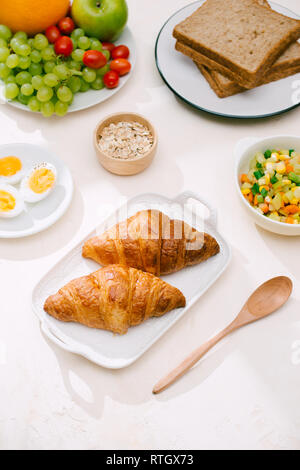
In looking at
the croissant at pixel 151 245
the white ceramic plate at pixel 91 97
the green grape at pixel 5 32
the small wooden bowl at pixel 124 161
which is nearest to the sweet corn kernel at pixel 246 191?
the croissant at pixel 151 245

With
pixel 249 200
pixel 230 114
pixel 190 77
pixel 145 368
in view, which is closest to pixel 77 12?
pixel 190 77

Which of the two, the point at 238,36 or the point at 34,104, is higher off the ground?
the point at 238,36

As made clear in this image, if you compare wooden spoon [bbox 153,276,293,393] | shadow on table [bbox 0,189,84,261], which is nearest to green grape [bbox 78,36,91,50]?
shadow on table [bbox 0,189,84,261]

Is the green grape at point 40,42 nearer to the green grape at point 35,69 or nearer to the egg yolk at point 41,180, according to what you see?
the green grape at point 35,69

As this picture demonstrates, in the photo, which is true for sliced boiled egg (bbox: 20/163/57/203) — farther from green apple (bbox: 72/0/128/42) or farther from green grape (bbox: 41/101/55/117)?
green apple (bbox: 72/0/128/42)

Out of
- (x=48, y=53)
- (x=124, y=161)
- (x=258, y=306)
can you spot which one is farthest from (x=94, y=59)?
(x=258, y=306)

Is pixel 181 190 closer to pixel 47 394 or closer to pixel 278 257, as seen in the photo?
pixel 278 257

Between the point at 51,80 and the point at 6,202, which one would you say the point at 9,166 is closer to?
the point at 6,202

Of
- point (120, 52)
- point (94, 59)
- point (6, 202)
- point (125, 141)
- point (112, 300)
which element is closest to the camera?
point (112, 300)
